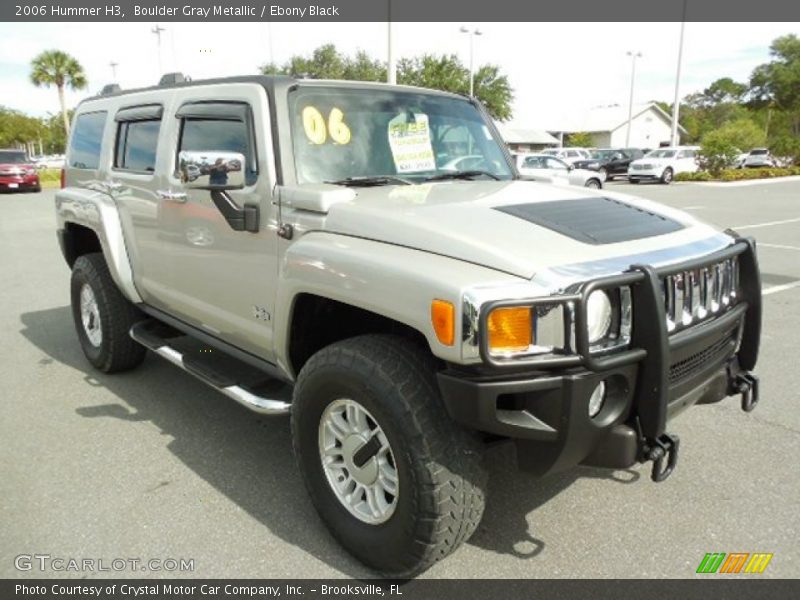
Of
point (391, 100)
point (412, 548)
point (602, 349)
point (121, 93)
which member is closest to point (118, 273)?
point (121, 93)

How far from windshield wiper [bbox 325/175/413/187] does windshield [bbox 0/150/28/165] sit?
81.0ft

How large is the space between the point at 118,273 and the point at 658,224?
343 cm

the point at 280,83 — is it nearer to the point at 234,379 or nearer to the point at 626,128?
the point at 234,379

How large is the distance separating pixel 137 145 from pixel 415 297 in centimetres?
291

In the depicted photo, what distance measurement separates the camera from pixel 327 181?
3.00 metres

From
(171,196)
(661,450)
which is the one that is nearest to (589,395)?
(661,450)

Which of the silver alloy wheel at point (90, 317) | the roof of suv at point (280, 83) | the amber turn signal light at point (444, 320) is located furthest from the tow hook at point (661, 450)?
the silver alloy wheel at point (90, 317)

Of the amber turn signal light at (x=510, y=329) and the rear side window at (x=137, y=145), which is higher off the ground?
the rear side window at (x=137, y=145)

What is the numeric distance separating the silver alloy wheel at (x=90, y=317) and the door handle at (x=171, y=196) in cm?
139

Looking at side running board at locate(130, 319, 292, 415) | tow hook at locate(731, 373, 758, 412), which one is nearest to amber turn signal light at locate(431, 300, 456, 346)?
side running board at locate(130, 319, 292, 415)

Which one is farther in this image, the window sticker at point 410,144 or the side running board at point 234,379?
the window sticker at point 410,144

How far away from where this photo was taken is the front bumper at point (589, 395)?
206 centimetres

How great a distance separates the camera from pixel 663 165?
28266mm

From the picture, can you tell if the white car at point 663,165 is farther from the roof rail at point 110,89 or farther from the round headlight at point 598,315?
the round headlight at point 598,315
